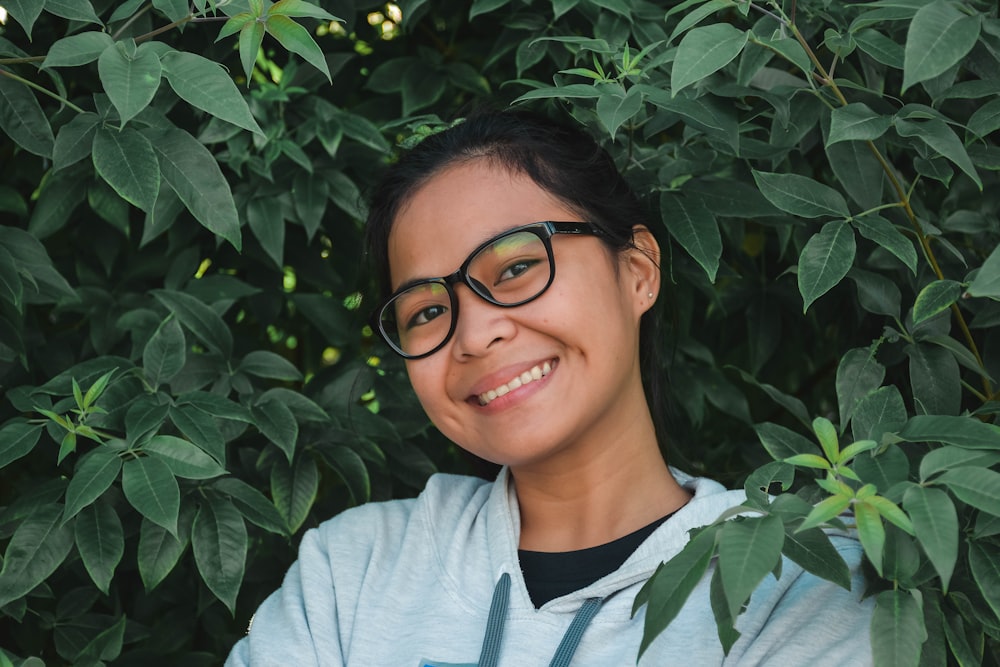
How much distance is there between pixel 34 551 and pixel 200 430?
294 millimetres

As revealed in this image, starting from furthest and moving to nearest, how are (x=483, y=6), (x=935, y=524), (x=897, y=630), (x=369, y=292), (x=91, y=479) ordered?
(x=369, y=292) < (x=483, y=6) < (x=91, y=479) < (x=897, y=630) < (x=935, y=524)

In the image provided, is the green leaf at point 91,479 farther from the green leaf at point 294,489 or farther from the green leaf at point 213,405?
the green leaf at point 294,489

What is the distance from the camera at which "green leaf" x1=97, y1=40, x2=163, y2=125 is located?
1347 millimetres

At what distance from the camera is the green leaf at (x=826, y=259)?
153cm

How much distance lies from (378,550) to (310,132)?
30.1 inches

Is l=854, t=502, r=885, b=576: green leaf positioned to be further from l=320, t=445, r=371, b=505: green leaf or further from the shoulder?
l=320, t=445, r=371, b=505: green leaf

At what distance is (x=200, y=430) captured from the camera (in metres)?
1.65

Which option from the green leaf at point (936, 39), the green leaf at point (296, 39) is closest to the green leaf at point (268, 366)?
the green leaf at point (296, 39)

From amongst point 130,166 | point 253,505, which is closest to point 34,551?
point 253,505

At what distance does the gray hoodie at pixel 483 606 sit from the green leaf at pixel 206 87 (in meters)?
0.76

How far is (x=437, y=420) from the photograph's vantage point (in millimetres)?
1747

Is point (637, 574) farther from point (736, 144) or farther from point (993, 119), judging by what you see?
point (993, 119)

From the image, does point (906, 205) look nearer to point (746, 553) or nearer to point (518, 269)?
point (518, 269)

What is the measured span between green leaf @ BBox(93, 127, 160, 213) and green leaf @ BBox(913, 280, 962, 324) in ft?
3.39
